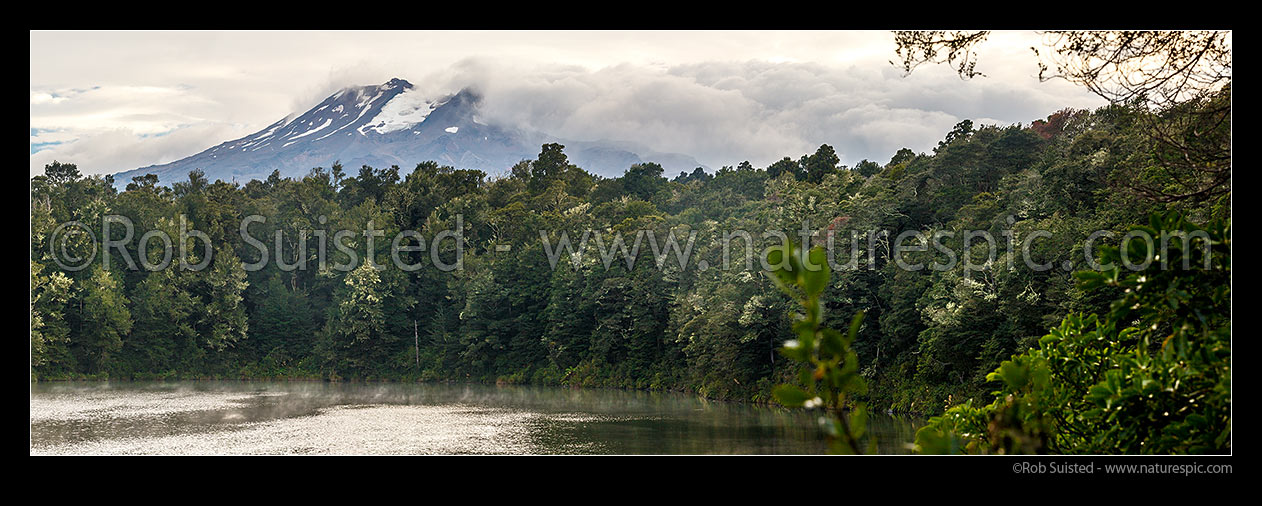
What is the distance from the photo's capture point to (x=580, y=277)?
24000mm

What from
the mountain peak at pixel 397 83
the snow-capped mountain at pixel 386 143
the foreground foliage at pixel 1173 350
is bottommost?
the foreground foliage at pixel 1173 350

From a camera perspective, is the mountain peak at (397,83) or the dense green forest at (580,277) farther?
the mountain peak at (397,83)

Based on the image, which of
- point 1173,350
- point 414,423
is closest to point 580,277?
point 414,423

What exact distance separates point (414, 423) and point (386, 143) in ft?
131

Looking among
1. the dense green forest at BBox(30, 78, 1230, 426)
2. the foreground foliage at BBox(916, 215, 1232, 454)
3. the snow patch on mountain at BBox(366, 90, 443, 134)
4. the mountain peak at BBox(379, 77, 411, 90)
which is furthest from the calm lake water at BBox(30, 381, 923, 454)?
the mountain peak at BBox(379, 77, 411, 90)

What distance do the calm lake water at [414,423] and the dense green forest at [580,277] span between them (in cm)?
134

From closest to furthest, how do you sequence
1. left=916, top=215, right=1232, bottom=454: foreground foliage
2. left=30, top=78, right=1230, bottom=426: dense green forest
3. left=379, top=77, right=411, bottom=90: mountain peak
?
left=916, top=215, right=1232, bottom=454: foreground foliage → left=30, top=78, right=1230, bottom=426: dense green forest → left=379, top=77, right=411, bottom=90: mountain peak

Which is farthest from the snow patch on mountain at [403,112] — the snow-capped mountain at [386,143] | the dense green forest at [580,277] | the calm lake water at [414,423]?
the calm lake water at [414,423]

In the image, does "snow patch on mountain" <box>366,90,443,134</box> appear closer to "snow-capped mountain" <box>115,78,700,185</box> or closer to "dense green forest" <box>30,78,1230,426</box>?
"snow-capped mountain" <box>115,78,700,185</box>

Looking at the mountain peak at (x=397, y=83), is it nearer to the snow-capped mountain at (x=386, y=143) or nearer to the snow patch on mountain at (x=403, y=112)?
the snow-capped mountain at (x=386, y=143)

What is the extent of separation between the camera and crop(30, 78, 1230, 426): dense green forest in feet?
45.4

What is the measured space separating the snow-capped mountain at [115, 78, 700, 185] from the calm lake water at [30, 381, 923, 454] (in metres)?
26.4

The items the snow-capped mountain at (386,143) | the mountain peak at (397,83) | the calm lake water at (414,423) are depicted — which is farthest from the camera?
the mountain peak at (397,83)

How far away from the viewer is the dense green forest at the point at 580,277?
1385 cm
